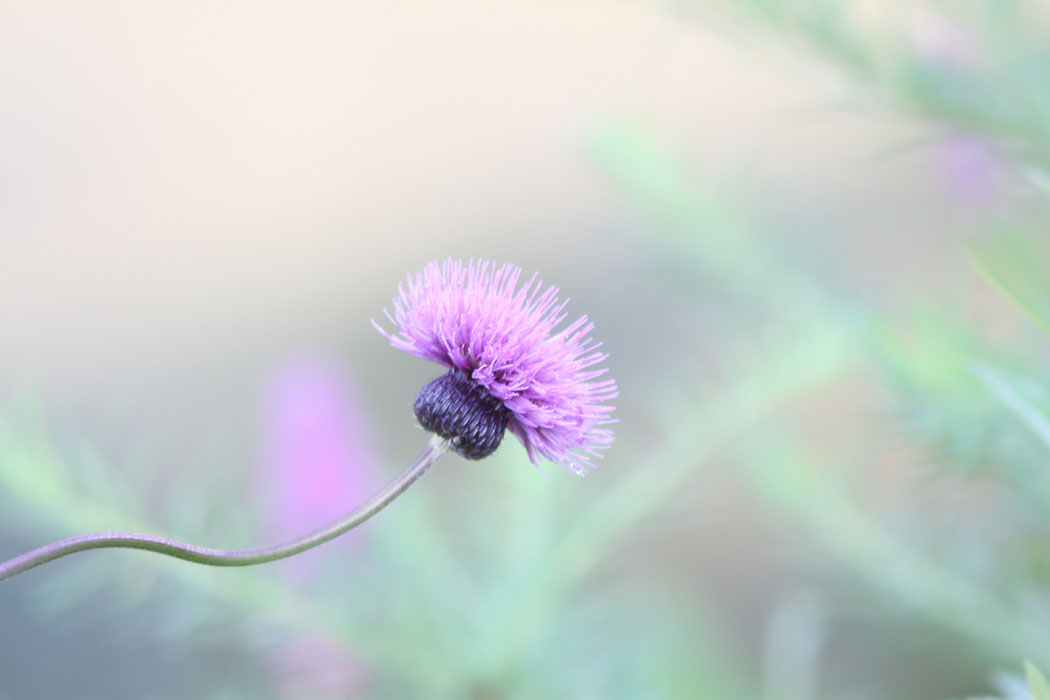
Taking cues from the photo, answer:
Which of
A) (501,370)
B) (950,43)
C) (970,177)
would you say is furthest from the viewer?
(970,177)

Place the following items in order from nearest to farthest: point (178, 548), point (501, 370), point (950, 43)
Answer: point (178, 548), point (501, 370), point (950, 43)

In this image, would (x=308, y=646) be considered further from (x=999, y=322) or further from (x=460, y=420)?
(x=999, y=322)

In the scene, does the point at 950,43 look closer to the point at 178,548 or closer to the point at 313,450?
the point at 313,450

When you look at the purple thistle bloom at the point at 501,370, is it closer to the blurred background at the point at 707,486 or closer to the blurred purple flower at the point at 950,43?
the blurred background at the point at 707,486

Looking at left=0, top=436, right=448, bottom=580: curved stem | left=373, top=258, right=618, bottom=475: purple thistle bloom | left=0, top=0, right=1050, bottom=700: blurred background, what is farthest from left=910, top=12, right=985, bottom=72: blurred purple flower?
left=0, top=436, right=448, bottom=580: curved stem

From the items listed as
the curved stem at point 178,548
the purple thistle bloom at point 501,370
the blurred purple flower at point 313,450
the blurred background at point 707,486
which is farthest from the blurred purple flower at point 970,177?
the curved stem at point 178,548

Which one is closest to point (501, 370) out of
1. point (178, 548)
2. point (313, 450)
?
point (178, 548)

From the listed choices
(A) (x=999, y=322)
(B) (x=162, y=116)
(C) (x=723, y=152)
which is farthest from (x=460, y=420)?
(B) (x=162, y=116)

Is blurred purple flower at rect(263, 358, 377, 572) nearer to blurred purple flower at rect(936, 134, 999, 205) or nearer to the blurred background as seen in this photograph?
the blurred background

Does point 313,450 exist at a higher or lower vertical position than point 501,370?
lower
